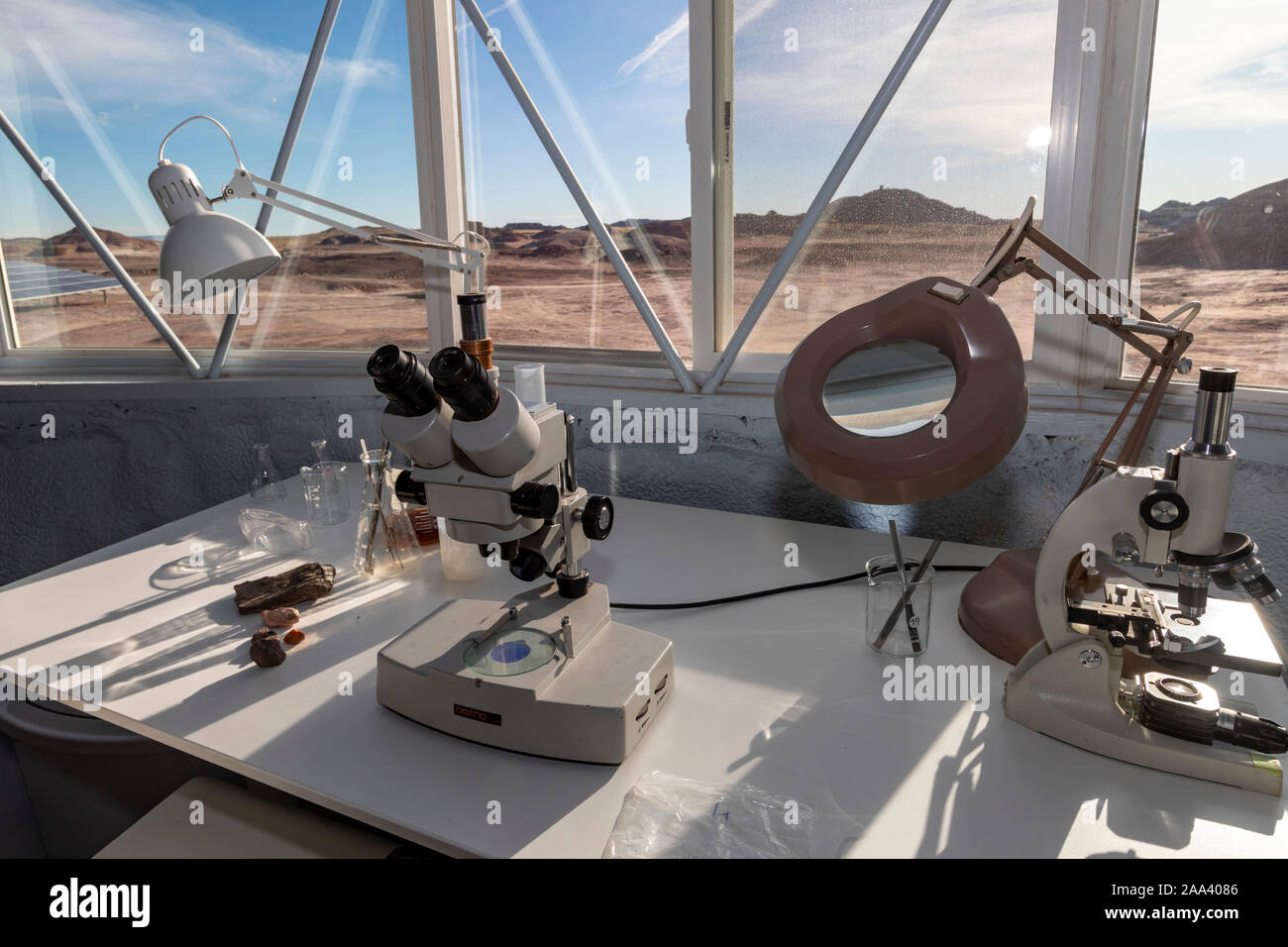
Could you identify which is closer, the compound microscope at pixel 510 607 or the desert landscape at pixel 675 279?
the compound microscope at pixel 510 607

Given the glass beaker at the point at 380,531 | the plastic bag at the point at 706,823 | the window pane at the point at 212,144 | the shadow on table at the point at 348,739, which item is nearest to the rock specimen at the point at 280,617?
the shadow on table at the point at 348,739

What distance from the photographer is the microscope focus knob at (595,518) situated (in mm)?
1057

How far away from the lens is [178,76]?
8.01ft

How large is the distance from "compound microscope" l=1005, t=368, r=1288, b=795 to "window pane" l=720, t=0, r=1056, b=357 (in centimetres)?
89

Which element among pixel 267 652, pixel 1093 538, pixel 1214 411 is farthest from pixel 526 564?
pixel 1214 411

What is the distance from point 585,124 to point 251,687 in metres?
1.60

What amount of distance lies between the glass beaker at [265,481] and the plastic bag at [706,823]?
132cm

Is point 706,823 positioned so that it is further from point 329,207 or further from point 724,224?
point 724,224

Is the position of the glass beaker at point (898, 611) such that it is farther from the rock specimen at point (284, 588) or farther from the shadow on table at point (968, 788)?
the rock specimen at point (284, 588)

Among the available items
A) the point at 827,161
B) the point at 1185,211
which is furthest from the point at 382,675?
the point at 1185,211

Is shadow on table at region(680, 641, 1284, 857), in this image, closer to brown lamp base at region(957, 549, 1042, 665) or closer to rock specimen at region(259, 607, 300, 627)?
brown lamp base at region(957, 549, 1042, 665)

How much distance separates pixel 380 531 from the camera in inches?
59.7
